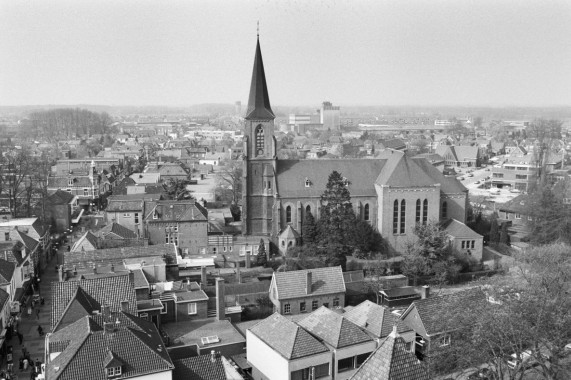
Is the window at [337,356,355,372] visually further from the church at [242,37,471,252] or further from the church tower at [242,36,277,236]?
the church tower at [242,36,277,236]

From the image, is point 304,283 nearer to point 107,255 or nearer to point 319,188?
point 107,255

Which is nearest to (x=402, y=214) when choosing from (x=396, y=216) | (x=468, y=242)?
(x=396, y=216)

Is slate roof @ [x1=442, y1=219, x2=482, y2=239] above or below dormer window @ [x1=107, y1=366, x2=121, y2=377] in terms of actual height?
below

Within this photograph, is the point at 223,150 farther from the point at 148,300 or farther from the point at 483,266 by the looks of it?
the point at 148,300

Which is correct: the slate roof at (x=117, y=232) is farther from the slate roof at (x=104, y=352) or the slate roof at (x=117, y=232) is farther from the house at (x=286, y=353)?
the house at (x=286, y=353)

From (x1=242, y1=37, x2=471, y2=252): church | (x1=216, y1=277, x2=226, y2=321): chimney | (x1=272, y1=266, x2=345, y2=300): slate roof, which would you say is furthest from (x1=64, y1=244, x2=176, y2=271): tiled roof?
(x1=272, y1=266, x2=345, y2=300): slate roof
